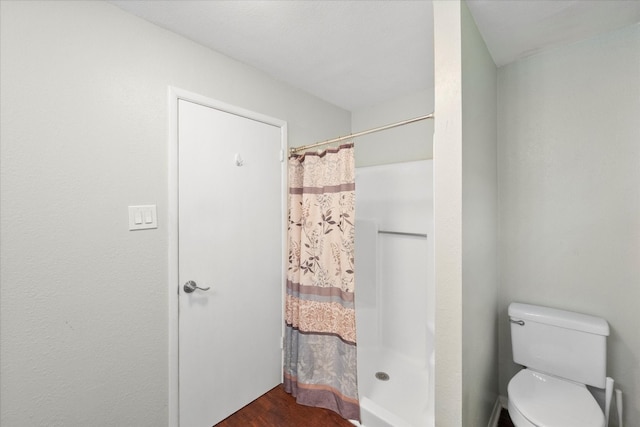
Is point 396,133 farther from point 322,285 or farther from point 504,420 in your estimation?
point 504,420

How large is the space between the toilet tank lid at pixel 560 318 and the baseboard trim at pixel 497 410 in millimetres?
672

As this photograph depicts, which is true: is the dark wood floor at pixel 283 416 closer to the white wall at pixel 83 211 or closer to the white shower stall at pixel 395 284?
the white shower stall at pixel 395 284

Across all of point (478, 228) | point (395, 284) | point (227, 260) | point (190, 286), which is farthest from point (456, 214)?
point (190, 286)

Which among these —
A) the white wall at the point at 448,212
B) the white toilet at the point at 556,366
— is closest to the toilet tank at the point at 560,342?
the white toilet at the point at 556,366

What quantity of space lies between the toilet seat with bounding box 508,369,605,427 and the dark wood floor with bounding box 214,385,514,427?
452 millimetres

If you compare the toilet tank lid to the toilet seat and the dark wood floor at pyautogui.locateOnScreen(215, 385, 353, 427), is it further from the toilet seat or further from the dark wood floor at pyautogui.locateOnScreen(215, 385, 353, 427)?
the dark wood floor at pyautogui.locateOnScreen(215, 385, 353, 427)

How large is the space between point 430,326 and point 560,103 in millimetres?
1678

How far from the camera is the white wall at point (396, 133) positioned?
2.23 meters

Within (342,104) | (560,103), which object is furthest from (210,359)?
(560,103)

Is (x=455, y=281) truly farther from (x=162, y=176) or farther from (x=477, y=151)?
(x=162, y=176)

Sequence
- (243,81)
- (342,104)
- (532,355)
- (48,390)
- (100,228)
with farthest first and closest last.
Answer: (342,104)
(243,81)
(532,355)
(100,228)
(48,390)

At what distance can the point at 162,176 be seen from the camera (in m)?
1.46

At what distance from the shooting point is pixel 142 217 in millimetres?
1390

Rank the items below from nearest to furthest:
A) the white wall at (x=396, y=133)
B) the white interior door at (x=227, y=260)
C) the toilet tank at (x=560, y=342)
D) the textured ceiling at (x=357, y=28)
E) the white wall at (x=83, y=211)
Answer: the white wall at (x=83, y=211), the textured ceiling at (x=357, y=28), the toilet tank at (x=560, y=342), the white interior door at (x=227, y=260), the white wall at (x=396, y=133)
